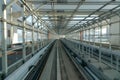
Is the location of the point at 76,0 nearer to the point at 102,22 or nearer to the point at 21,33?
the point at 21,33

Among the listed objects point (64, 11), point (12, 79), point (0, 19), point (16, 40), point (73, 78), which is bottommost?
point (73, 78)

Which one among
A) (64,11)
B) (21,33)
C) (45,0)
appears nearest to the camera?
→ (21,33)

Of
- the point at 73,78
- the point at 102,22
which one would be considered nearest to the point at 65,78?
the point at 73,78

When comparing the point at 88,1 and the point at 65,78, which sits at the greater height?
the point at 88,1

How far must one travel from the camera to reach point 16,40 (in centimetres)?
598

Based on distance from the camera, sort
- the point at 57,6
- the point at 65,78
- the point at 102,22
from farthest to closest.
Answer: the point at 102,22, the point at 57,6, the point at 65,78

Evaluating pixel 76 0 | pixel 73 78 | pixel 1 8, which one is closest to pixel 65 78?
pixel 73 78

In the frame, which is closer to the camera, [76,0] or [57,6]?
[76,0]

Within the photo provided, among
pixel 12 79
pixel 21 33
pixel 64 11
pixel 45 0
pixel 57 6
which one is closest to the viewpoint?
pixel 12 79

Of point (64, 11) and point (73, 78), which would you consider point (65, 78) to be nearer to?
point (73, 78)

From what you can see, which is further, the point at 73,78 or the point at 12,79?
the point at 73,78

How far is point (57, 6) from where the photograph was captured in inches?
355

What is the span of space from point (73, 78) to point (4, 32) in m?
3.87

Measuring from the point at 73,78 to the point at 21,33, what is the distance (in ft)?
8.50
